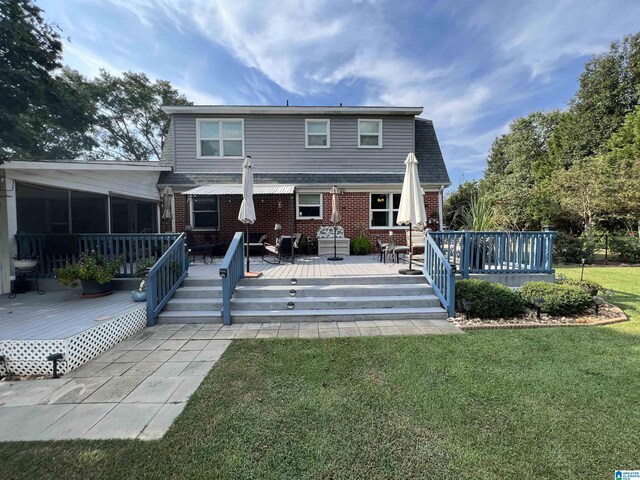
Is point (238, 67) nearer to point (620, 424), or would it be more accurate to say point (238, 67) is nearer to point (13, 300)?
point (13, 300)

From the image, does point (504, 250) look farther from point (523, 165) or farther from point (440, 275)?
point (523, 165)

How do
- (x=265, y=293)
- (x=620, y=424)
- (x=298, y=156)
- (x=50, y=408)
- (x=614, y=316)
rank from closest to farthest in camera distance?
1. (x=620, y=424)
2. (x=50, y=408)
3. (x=614, y=316)
4. (x=265, y=293)
5. (x=298, y=156)

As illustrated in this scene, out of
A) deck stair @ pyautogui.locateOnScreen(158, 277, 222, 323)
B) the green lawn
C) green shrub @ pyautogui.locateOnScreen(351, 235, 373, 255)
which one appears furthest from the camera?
green shrub @ pyautogui.locateOnScreen(351, 235, 373, 255)

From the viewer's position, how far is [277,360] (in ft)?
13.0

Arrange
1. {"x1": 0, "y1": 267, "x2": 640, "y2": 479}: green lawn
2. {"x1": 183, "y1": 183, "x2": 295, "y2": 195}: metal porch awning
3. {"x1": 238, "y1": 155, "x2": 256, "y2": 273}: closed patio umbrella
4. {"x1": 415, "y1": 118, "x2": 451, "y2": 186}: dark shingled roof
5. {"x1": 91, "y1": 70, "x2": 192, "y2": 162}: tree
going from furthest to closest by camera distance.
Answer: {"x1": 91, "y1": 70, "x2": 192, "y2": 162}: tree < {"x1": 415, "y1": 118, "x2": 451, "y2": 186}: dark shingled roof < {"x1": 183, "y1": 183, "x2": 295, "y2": 195}: metal porch awning < {"x1": 238, "y1": 155, "x2": 256, "y2": 273}: closed patio umbrella < {"x1": 0, "y1": 267, "x2": 640, "y2": 479}: green lawn

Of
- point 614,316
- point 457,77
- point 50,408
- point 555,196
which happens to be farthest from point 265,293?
point 555,196

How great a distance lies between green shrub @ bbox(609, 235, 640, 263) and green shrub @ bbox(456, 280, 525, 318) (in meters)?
11.2

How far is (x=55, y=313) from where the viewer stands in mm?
5328

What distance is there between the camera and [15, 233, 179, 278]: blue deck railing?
22.8ft

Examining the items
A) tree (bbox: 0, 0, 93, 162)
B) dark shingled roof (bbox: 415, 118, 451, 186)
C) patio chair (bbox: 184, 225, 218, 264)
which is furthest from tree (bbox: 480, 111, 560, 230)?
tree (bbox: 0, 0, 93, 162)

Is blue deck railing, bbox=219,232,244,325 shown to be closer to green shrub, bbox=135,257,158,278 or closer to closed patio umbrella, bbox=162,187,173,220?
green shrub, bbox=135,257,158,278

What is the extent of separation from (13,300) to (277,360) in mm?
6731

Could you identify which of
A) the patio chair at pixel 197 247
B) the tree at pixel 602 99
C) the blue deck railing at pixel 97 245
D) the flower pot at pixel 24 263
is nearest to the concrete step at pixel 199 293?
the blue deck railing at pixel 97 245

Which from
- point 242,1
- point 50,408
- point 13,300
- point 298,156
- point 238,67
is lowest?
point 50,408
